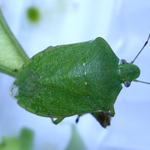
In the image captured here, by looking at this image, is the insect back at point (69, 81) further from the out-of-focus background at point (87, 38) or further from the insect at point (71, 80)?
the out-of-focus background at point (87, 38)

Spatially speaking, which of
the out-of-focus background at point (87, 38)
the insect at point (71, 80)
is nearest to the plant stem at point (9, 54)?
the insect at point (71, 80)

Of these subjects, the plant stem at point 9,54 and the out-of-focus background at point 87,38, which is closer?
the plant stem at point 9,54

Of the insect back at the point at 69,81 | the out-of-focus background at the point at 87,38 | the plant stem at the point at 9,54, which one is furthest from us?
the out-of-focus background at the point at 87,38

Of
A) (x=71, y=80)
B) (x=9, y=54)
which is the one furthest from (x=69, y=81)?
(x=9, y=54)

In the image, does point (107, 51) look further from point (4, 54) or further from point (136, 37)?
point (4, 54)

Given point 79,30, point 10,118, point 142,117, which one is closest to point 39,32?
point 79,30

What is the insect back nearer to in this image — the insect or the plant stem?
the insect
